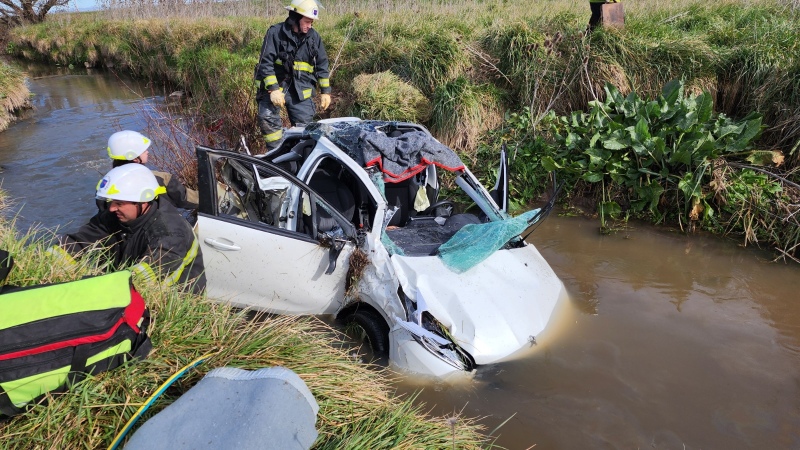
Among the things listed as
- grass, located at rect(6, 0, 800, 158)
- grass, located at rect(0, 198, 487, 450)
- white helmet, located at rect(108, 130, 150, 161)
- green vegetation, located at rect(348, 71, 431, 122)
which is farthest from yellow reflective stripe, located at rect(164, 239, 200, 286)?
green vegetation, located at rect(348, 71, 431, 122)

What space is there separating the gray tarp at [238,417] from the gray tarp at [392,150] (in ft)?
8.11

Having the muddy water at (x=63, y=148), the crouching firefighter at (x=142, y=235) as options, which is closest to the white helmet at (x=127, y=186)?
the crouching firefighter at (x=142, y=235)

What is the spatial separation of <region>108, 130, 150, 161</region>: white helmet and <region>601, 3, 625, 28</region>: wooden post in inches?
262

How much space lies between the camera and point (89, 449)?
7.27 feet

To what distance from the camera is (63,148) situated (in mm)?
10203

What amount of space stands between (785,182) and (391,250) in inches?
190

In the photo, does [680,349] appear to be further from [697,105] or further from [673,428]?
[697,105]

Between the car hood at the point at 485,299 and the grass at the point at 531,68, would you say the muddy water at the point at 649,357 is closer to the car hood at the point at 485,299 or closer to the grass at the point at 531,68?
the car hood at the point at 485,299

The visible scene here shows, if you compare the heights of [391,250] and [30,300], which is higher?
[30,300]

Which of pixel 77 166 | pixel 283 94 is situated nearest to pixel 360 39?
pixel 283 94

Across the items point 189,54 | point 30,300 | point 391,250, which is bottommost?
point 189,54

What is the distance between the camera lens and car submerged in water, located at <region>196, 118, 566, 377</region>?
3654 millimetres

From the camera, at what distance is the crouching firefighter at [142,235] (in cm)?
353

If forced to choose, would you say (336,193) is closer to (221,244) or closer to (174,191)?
(221,244)
